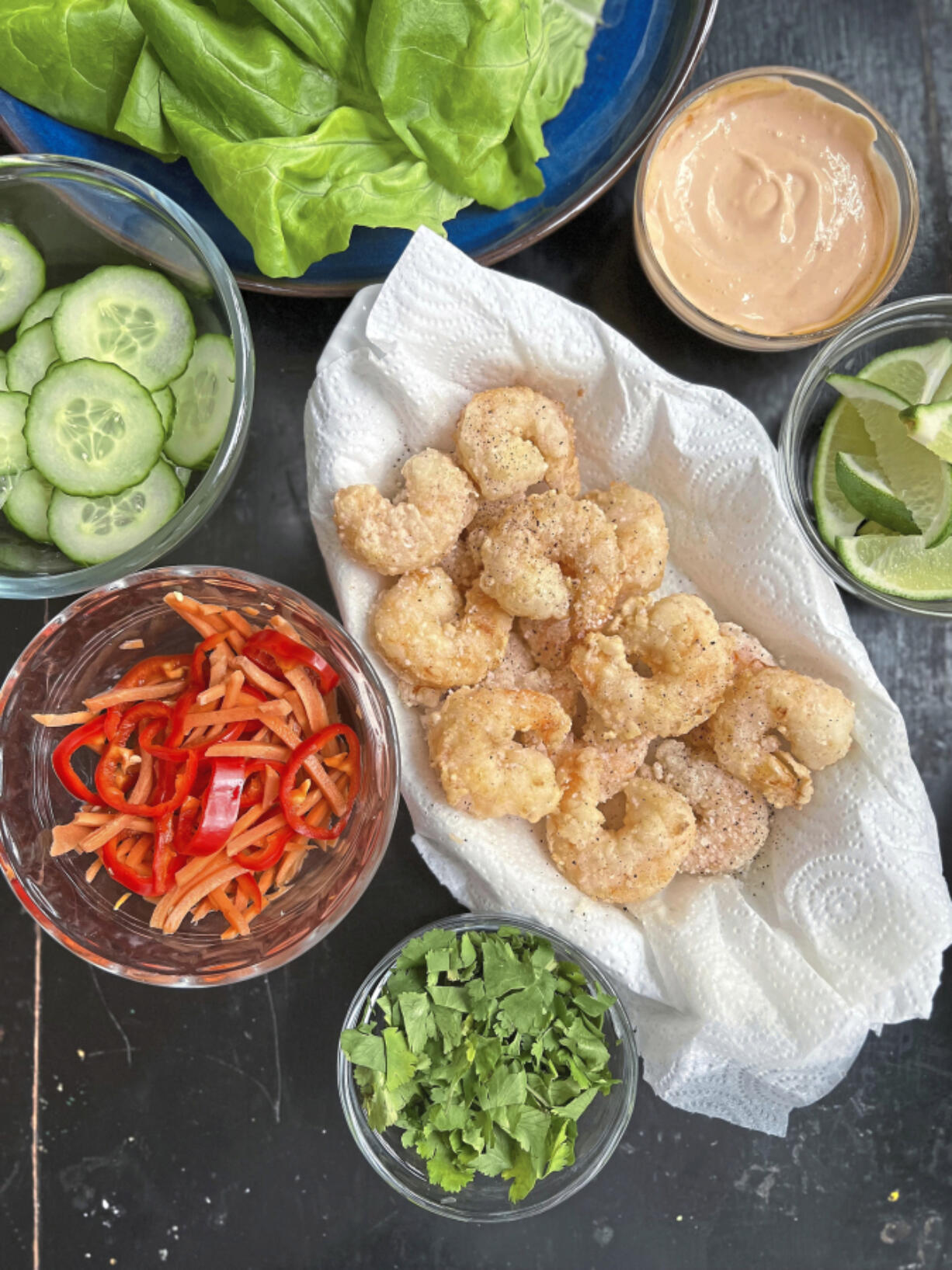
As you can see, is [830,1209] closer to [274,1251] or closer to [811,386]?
[274,1251]

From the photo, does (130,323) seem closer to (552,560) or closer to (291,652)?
(291,652)

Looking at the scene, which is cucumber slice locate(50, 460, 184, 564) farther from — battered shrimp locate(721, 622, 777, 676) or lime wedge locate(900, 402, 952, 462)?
lime wedge locate(900, 402, 952, 462)

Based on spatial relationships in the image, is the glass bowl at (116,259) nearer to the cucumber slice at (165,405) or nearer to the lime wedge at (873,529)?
the cucumber slice at (165,405)

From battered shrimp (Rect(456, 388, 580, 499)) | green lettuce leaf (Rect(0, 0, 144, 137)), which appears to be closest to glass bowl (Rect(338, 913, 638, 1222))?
battered shrimp (Rect(456, 388, 580, 499))

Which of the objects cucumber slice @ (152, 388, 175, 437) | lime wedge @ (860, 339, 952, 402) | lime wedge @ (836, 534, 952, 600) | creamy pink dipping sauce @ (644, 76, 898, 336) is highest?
creamy pink dipping sauce @ (644, 76, 898, 336)

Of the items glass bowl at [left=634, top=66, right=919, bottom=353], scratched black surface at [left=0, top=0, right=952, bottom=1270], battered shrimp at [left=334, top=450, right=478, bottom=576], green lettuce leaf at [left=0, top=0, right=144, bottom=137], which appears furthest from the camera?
scratched black surface at [left=0, top=0, right=952, bottom=1270]
